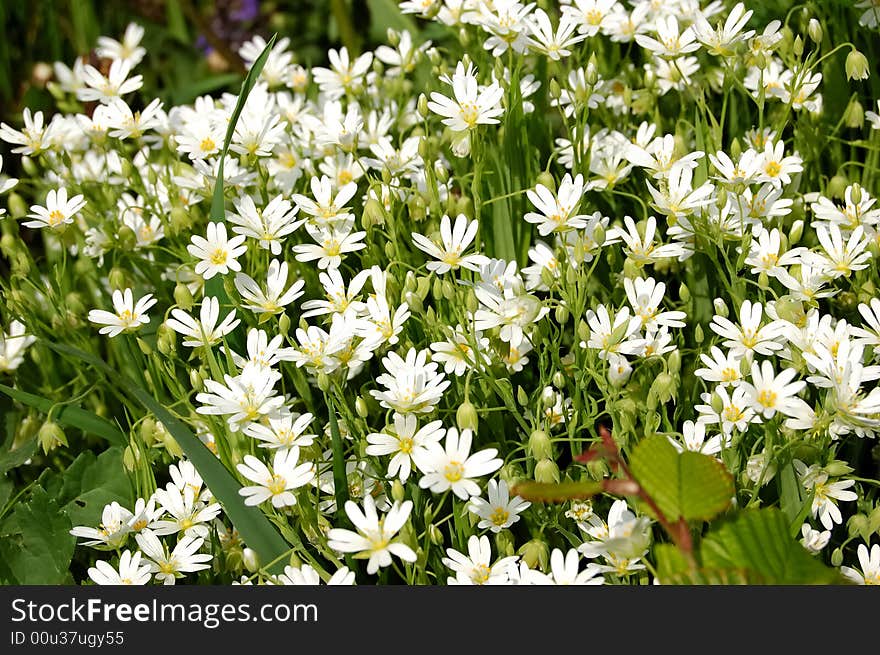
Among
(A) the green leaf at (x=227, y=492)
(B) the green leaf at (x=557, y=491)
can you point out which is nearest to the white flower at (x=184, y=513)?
(A) the green leaf at (x=227, y=492)

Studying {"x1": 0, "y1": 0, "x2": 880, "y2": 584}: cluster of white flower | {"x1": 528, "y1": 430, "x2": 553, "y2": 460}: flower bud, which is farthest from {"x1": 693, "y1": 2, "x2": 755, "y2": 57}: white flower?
{"x1": 528, "y1": 430, "x2": 553, "y2": 460}: flower bud

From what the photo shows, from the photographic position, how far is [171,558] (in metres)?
1.62

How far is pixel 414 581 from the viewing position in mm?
1542

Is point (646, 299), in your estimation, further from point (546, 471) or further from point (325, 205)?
point (325, 205)

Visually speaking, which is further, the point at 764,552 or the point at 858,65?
the point at 858,65

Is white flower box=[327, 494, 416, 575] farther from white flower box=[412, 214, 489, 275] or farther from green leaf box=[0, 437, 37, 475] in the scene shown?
green leaf box=[0, 437, 37, 475]

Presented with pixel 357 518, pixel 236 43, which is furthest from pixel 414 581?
pixel 236 43

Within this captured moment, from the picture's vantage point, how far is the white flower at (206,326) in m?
1.71

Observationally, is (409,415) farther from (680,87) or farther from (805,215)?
(680,87)

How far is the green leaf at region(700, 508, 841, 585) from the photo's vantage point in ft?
4.44

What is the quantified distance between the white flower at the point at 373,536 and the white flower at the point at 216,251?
0.56m

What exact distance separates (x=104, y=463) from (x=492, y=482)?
799 millimetres

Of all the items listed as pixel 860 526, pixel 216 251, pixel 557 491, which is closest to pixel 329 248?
pixel 216 251

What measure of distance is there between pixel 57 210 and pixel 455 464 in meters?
1.05
